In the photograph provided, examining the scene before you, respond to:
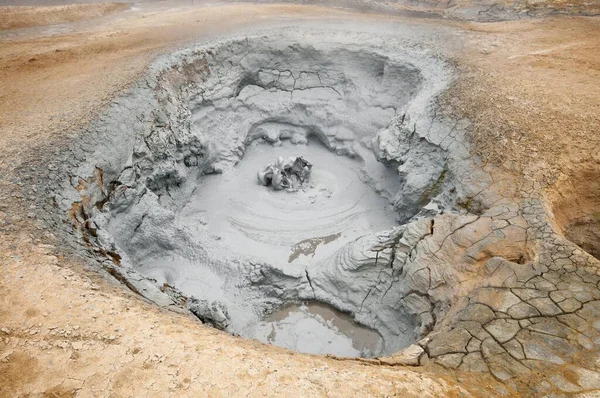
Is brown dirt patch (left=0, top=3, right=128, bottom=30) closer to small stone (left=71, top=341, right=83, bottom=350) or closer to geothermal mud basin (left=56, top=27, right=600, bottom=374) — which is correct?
geothermal mud basin (left=56, top=27, right=600, bottom=374)

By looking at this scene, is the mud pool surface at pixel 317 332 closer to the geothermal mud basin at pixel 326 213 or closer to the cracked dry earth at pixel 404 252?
the geothermal mud basin at pixel 326 213

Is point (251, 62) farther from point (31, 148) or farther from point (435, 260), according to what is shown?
point (435, 260)

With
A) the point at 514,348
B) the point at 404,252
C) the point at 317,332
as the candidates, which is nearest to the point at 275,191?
the point at 317,332

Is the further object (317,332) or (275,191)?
(275,191)

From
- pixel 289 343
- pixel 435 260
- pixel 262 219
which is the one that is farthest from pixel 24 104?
pixel 435 260

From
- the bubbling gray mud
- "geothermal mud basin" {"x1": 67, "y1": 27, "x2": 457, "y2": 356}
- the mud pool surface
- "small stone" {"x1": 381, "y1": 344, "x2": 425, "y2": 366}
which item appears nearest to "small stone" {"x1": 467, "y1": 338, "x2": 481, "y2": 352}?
"small stone" {"x1": 381, "y1": 344, "x2": 425, "y2": 366}

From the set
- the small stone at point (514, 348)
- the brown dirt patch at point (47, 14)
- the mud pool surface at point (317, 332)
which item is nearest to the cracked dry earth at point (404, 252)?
the small stone at point (514, 348)

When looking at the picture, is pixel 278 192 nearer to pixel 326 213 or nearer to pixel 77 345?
pixel 326 213
